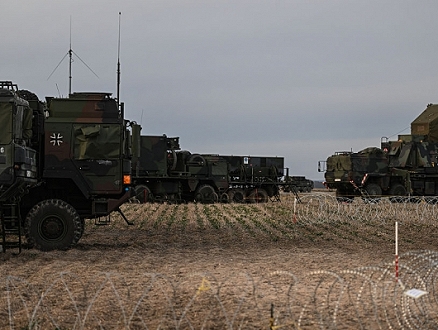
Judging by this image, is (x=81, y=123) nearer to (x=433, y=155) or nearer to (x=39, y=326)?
(x=39, y=326)

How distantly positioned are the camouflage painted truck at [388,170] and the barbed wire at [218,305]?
77.2ft

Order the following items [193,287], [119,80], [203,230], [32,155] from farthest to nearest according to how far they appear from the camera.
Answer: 1. [203,230]
2. [119,80]
3. [32,155]
4. [193,287]

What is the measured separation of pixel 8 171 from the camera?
41.1ft

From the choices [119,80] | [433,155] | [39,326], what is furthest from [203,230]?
[433,155]

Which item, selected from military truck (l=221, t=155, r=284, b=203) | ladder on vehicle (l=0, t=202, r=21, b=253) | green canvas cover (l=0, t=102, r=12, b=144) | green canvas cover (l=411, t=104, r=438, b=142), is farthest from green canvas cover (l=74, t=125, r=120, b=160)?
green canvas cover (l=411, t=104, r=438, b=142)

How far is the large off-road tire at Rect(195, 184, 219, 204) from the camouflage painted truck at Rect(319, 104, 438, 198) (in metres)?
6.05

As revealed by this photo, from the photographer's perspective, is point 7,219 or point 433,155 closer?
point 7,219

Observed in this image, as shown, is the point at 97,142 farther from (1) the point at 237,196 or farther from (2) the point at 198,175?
(1) the point at 237,196

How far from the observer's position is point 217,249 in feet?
48.2

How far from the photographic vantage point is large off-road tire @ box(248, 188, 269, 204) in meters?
37.4

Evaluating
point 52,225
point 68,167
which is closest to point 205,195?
point 68,167

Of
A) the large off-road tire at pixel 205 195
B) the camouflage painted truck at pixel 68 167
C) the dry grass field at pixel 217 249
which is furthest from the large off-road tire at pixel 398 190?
the camouflage painted truck at pixel 68 167

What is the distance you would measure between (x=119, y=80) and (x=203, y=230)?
16.5ft

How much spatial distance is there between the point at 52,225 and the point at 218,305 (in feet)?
20.8
